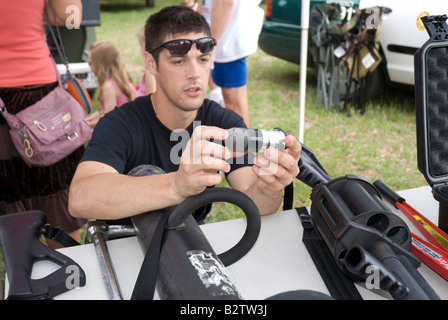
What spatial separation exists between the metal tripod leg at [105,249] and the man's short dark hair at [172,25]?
0.86 metres

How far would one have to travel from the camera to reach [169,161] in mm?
1973

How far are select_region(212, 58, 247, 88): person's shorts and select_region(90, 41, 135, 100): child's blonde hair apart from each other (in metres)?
1.29

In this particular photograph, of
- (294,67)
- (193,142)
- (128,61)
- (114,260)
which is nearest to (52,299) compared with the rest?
(114,260)

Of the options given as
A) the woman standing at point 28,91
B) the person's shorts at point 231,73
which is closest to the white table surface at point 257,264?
the woman standing at point 28,91

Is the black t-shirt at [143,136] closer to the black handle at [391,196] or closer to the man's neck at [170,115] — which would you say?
the man's neck at [170,115]

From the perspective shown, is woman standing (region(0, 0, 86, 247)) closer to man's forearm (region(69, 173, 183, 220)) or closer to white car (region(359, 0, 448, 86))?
man's forearm (region(69, 173, 183, 220))

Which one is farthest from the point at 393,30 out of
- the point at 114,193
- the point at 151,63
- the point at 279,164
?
the point at 114,193

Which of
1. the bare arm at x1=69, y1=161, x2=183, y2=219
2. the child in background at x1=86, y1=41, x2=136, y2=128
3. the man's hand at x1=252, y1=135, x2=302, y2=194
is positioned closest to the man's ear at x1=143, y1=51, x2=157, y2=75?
the bare arm at x1=69, y1=161, x2=183, y2=219

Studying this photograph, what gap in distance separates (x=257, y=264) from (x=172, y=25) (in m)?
1.12

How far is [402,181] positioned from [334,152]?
757 mm

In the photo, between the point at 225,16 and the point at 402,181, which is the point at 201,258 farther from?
the point at 402,181

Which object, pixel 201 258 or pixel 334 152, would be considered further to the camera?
pixel 334 152

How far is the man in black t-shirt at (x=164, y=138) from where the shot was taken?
1.44 meters

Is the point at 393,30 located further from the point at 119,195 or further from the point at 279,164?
the point at 119,195
